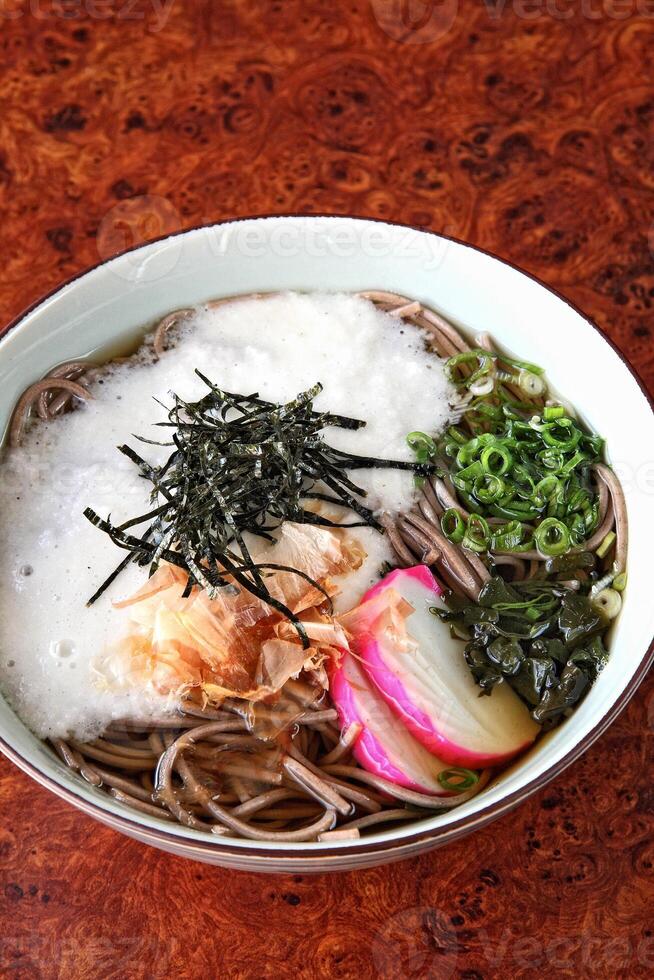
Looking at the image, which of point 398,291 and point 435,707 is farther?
point 398,291

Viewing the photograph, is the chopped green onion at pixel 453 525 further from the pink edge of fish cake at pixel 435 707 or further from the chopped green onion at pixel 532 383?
Answer: the chopped green onion at pixel 532 383

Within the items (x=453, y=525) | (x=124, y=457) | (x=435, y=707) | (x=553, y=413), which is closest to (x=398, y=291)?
(x=553, y=413)

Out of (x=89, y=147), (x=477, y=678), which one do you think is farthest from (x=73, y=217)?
(x=477, y=678)

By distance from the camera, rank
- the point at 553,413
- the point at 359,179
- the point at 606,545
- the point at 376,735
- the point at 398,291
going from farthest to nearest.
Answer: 1. the point at 359,179
2. the point at 398,291
3. the point at 553,413
4. the point at 606,545
5. the point at 376,735

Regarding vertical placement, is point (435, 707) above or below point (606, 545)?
below

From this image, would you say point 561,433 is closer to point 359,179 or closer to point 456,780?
point 456,780

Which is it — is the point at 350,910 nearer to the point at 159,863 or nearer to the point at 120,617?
the point at 159,863

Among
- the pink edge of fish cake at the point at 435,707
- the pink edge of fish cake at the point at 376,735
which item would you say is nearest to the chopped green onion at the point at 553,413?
the pink edge of fish cake at the point at 435,707
